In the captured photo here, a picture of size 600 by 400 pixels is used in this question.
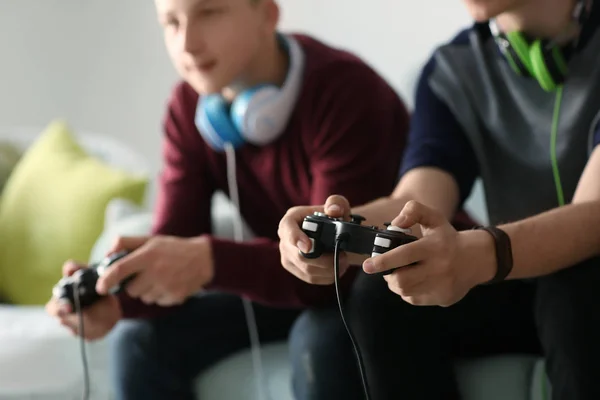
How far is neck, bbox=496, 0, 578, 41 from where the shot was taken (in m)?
0.96

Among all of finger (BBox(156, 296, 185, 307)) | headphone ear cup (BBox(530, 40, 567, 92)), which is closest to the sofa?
finger (BBox(156, 296, 185, 307))

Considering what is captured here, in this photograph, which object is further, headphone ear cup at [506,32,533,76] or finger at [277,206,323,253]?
headphone ear cup at [506,32,533,76]

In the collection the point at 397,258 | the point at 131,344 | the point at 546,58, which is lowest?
the point at 131,344

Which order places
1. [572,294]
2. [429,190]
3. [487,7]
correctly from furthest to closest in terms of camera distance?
[429,190], [487,7], [572,294]

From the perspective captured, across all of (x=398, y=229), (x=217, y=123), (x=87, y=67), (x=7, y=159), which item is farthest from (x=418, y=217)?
(x=87, y=67)

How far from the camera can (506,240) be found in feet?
2.54

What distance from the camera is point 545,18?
963 millimetres

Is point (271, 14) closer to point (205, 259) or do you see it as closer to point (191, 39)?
point (191, 39)

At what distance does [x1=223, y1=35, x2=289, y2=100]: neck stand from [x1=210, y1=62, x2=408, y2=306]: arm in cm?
7

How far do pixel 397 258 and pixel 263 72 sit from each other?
55 centimetres

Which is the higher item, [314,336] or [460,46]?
[460,46]

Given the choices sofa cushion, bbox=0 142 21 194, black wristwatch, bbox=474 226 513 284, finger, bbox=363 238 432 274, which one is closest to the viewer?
finger, bbox=363 238 432 274

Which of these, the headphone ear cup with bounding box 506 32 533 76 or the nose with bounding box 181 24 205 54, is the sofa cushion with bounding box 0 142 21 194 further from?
the headphone ear cup with bounding box 506 32 533 76

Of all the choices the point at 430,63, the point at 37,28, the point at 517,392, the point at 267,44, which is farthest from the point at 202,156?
the point at 37,28
